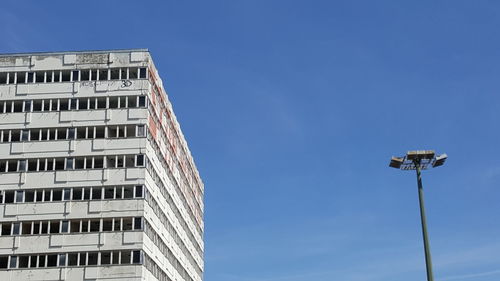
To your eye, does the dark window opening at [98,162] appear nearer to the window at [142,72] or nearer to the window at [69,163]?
the window at [69,163]

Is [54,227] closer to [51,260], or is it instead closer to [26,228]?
[26,228]

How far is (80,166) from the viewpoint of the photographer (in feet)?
229

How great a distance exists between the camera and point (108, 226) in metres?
67.6

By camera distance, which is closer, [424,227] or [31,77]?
[424,227]

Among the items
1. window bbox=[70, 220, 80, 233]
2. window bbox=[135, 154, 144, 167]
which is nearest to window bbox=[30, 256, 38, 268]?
window bbox=[70, 220, 80, 233]

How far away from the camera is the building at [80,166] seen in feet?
218

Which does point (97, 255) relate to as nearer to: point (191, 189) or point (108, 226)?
point (108, 226)

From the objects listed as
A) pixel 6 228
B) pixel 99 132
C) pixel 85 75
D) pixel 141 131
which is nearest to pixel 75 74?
pixel 85 75

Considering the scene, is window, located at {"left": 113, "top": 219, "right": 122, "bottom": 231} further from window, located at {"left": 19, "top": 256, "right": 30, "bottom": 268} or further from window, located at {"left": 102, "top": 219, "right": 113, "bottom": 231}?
window, located at {"left": 19, "top": 256, "right": 30, "bottom": 268}

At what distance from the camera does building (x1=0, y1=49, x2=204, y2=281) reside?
66.6 metres

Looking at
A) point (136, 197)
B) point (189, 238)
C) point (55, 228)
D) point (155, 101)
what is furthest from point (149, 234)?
point (189, 238)

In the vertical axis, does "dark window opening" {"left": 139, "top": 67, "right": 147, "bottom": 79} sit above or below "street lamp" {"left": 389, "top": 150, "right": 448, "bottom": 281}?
above

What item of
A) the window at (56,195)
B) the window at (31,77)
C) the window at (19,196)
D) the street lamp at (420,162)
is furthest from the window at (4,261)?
the street lamp at (420,162)

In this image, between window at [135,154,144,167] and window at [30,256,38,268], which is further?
window at [135,154,144,167]
